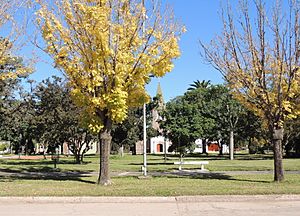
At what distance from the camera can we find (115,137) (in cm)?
6431

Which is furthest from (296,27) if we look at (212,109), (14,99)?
(212,109)

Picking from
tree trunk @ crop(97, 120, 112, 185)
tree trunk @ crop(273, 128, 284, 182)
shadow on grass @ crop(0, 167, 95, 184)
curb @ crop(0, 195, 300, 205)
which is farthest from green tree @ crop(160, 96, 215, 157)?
curb @ crop(0, 195, 300, 205)

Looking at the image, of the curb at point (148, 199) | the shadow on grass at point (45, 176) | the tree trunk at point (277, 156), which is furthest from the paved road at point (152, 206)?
the shadow on grass at point (45, 176)

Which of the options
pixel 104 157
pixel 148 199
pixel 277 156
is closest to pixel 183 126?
pixel 277 156

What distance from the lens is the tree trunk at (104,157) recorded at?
53.6 ft

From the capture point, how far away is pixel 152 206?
11555 millimetres

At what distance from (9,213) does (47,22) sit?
7.90 m

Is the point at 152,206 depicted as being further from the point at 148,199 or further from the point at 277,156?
the point at 277,156

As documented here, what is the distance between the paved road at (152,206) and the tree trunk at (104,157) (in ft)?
12.3

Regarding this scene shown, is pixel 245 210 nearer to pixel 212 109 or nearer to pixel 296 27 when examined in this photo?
pixel 296 27

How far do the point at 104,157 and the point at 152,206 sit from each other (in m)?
5.46

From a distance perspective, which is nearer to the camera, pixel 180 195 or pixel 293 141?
pixel 180 195

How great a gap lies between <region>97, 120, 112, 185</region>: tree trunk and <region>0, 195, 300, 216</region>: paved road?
12.3 ft

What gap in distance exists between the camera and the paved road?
34.4 feet
